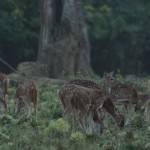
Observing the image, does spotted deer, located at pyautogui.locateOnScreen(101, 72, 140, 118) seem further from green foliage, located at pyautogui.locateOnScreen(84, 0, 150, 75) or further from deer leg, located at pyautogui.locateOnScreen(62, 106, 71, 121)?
green foliage, located at pyautogui.locateOnScreen(84, 0, 150, 75)

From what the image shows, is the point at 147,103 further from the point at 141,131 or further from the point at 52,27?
the point at 52,27

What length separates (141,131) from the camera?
16.4m

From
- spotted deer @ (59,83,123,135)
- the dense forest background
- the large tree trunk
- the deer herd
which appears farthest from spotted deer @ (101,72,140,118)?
the dense forest background

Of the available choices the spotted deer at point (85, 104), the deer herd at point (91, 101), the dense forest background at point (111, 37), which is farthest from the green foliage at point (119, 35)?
the spotted deer at point (85, 104)

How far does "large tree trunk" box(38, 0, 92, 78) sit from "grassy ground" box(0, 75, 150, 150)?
13.9m

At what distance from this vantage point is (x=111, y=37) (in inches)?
1949

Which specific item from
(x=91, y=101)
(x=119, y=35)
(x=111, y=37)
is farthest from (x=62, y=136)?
(x=119, y=35)

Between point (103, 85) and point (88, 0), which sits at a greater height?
point (88, 0)

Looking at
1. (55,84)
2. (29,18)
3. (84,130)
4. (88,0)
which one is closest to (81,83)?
(84,130)

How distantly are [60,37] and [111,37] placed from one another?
713 inches

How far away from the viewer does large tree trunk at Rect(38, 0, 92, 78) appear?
31375 millimetres

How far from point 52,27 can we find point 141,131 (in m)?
16.0

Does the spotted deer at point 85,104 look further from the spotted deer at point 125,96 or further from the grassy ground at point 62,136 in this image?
the spotted deer at point 125,96

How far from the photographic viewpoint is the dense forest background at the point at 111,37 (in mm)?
45531
